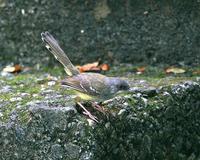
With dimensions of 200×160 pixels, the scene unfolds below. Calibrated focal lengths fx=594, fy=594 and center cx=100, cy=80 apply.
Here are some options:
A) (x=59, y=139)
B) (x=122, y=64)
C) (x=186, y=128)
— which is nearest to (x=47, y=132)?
(x=59, y=139)

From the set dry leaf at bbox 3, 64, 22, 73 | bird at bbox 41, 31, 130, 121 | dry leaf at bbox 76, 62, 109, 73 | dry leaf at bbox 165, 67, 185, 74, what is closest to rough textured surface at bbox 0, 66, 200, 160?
bird at bbox 41, 31, 130, 121

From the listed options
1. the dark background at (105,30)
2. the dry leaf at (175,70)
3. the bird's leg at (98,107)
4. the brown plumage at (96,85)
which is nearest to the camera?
the brown plumage at (96,85)

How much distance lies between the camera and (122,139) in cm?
577

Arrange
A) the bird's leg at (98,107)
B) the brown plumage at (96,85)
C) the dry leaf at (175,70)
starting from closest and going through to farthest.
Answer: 1. the brown plumage at (96,85)
2. the bird's leg at (98,107)
3. the dry leaf at (175,70)

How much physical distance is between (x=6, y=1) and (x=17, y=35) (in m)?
0.48

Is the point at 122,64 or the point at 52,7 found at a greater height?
the point at 52,7

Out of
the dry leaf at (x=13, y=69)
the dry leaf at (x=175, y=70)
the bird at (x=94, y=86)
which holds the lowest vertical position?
the dry leaf at (x=175, y=70)

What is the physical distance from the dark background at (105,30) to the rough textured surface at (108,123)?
83 cm

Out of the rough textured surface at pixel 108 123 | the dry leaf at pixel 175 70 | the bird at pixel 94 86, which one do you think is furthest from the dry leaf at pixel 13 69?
the bird at pixel 94 86

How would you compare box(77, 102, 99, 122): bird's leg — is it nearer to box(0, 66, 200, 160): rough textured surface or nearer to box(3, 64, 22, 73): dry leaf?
box(0, 66, 200, 160): rough textured surface

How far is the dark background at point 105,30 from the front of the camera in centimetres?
751

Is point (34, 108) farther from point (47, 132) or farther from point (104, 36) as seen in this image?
point (104, 36)

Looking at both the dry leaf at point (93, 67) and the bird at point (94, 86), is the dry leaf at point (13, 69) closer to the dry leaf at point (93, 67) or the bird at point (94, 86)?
the dry leaf at point (93, 67)

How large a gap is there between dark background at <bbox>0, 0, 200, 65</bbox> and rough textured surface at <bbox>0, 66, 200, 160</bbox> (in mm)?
834
